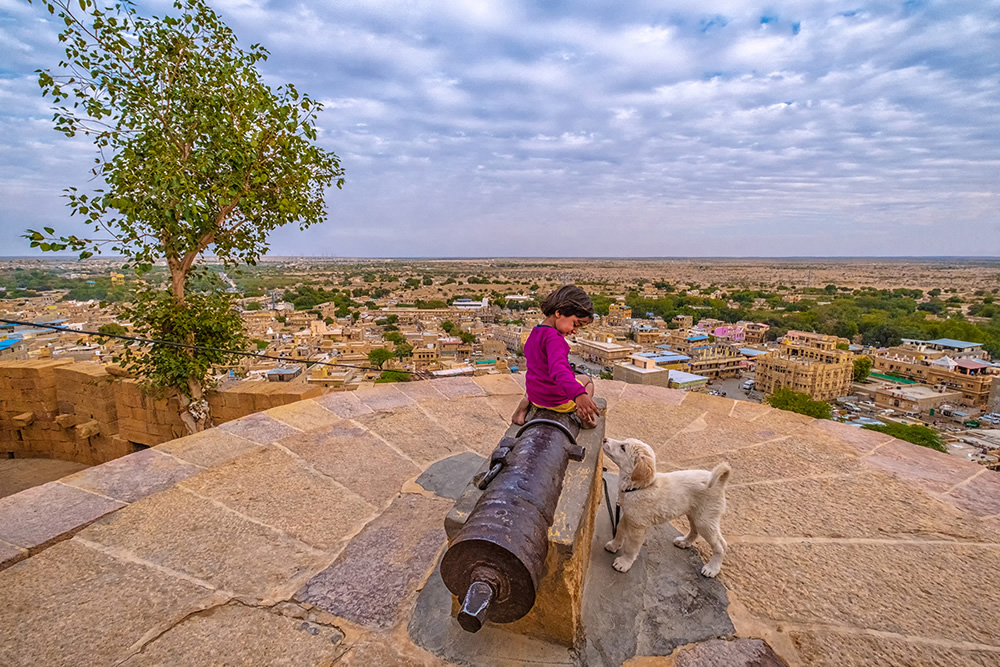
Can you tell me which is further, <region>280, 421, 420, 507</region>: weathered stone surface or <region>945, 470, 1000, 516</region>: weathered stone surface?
<region>280, 421, 420, 507</region>: weathered stone surface

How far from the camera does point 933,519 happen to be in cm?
245

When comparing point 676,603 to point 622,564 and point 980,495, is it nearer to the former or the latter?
point 622,564

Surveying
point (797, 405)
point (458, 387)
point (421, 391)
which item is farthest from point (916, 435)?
point (421, 391)

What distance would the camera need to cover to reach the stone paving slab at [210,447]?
3.03 m

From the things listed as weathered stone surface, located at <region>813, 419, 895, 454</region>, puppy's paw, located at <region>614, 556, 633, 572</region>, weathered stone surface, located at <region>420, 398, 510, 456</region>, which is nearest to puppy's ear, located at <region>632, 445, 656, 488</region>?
puppy's paw, located at <region>614, 556, 633, 572</region>

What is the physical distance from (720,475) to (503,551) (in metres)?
1.13

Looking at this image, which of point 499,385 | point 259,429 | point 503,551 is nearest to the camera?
point 503,551

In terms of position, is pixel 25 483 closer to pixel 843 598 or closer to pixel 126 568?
pixel 126 568

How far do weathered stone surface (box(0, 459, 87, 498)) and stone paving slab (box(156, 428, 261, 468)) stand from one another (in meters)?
3.02

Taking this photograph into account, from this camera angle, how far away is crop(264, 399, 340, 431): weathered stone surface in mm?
3723

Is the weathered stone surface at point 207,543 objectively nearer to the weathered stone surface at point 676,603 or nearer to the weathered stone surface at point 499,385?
the weathered stone surface at point 676,603

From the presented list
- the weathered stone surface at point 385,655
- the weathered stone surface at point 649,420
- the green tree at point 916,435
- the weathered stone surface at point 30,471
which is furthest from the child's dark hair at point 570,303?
the green tree at point 916,435

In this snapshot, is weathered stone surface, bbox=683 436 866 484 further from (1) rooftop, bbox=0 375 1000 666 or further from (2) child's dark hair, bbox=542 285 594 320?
(2) child's dark hair, bbox=542 285 594 320

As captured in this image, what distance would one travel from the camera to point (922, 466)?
309 cm
